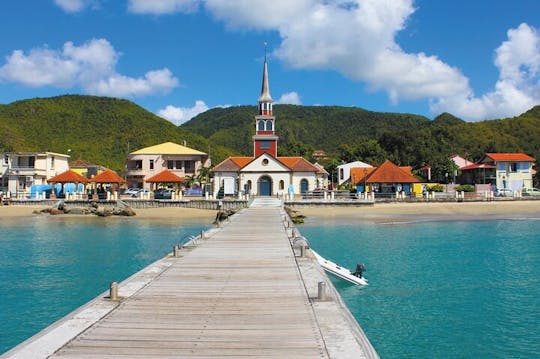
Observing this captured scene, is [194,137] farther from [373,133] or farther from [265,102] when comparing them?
[373,133]

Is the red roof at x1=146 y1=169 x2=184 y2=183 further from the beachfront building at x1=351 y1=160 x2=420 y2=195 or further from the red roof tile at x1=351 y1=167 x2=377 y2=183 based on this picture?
the red roof tile at x1=351 y1=167 x2=377 y2=183

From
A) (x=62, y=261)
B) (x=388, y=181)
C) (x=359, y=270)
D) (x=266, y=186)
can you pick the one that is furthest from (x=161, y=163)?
(x=359, y=270)

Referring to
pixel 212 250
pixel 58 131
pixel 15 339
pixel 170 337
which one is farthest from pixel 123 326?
pixel 58 131

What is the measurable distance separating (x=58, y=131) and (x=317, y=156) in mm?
55792

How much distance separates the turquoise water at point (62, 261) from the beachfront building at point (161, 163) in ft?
97.7

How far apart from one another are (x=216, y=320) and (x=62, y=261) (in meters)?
16.5

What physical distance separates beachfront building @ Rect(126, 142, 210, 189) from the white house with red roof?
131 feet

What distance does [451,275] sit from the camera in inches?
717

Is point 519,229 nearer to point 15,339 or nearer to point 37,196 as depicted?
point 15,339

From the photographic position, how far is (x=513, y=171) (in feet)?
218

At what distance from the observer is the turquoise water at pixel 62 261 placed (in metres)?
13.7

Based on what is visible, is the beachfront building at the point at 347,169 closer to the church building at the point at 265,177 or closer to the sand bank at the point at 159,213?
the church building at the point at 265,177

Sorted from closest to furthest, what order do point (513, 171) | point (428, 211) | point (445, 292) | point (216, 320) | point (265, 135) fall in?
point (216, 320) < point (445, 292) < point (428, 211) < point (265, 135) < point (513, 171)

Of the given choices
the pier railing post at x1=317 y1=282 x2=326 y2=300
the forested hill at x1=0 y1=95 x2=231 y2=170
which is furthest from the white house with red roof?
the pier railing post at x1=317 y1=282 x2=326 y2=300
